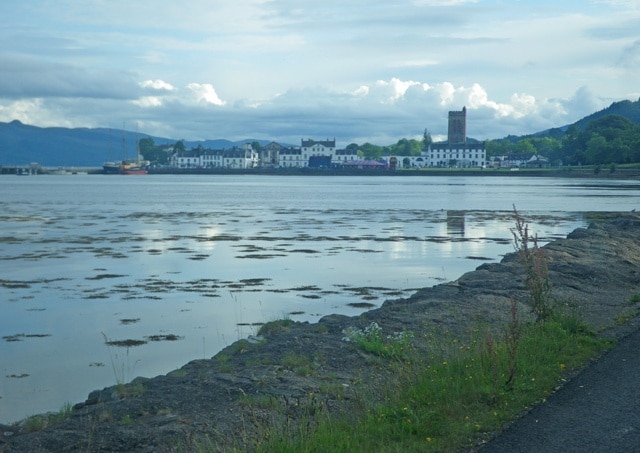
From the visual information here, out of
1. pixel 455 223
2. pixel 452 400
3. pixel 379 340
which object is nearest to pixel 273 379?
pixel 379 340

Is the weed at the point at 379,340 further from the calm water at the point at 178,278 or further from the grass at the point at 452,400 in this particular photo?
the calm water at the point at 178,278

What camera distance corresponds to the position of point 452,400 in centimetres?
1113

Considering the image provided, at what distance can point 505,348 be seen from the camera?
43.8 ft

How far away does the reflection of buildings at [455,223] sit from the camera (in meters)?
51.6

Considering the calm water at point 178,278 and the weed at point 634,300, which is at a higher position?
the weed at point 634,300

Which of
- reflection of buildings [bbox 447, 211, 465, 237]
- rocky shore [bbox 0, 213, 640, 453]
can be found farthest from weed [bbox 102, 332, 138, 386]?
reflection of buildings [bbox 447, 211, 465, 237]

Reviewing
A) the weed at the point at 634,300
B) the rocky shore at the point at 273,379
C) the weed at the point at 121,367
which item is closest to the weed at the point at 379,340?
the rocky shore at the point at 273,379

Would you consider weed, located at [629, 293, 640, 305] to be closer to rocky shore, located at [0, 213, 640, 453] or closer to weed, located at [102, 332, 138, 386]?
rocky shore, located at [0, 213, 640, 453]

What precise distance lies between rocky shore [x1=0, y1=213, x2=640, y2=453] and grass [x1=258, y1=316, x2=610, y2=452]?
73 centimetres

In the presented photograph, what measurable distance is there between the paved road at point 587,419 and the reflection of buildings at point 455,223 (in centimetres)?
3805

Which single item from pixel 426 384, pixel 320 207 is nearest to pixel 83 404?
pixel 426 384

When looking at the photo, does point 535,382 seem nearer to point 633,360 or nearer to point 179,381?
point 633,360

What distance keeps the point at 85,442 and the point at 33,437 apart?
0.94m

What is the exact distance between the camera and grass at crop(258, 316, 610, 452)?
9.61 metres
